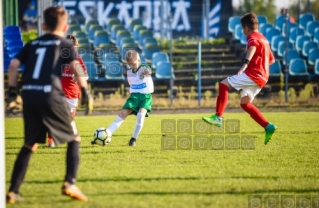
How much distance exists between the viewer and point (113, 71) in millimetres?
23109

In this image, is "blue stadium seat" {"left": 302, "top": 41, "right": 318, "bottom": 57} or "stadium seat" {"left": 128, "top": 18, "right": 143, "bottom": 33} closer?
"blue stadium seat" {"left": 302, "top": 41, "right": 318, "bottom": 57}

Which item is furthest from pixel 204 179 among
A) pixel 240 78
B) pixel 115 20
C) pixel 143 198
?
pixel 115 20

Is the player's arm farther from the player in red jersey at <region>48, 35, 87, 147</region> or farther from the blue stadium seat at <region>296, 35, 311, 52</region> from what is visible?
the blue stadium seat at <region>296, 35, 311, 52</region>

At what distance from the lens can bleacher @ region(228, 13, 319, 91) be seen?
24234 mm

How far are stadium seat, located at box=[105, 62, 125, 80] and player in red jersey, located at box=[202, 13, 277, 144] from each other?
11.8m

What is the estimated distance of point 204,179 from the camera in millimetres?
7801

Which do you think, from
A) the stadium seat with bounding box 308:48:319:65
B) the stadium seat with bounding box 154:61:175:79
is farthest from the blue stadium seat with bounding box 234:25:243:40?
the stadium seat with bounding box 154:61:175:79

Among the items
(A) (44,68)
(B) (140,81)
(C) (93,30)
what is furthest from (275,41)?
(A) (44,68)

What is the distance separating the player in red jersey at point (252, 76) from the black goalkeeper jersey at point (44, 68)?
491 cm

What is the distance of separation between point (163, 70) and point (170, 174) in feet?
50.7

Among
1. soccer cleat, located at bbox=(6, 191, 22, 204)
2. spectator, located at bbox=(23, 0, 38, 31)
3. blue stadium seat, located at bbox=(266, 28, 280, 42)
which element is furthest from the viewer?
spectator, located at bbox=(23, 0, 38, 31)

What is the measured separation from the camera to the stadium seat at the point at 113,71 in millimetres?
23044

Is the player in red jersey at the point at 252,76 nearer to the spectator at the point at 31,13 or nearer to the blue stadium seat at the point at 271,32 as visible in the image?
the blue stadium seat at the point at 271,32

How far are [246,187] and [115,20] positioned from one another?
2185 cm
